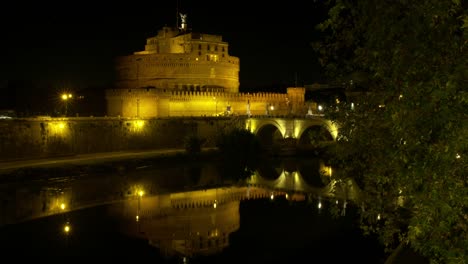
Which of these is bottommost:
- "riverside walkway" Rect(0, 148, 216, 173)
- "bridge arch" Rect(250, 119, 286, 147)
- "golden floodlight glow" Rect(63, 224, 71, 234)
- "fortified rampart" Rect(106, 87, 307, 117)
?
"golden floodlight glow" Rect(63, 224, 71, 234)

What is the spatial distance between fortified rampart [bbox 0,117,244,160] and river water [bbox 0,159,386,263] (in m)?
3.05

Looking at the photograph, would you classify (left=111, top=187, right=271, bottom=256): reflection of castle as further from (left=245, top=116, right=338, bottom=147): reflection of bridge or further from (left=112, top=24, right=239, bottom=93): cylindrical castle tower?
(left=112, top=24, right=239, bottom=93): cylindrical castle tower

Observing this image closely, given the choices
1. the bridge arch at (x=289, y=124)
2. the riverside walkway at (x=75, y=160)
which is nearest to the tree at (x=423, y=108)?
the riverside walkway at (x=75, y=160)

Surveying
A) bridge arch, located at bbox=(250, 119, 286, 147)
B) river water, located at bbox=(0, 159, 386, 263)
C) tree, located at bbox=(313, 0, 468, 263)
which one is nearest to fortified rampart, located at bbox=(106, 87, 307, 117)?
bridge arch, located at bbox=(250, 119, 286, 147)

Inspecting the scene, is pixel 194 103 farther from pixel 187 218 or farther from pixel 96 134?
pixel 187 218

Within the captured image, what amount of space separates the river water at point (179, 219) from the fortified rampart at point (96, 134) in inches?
120

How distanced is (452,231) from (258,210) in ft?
32.0

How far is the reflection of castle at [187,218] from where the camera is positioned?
9.91 m

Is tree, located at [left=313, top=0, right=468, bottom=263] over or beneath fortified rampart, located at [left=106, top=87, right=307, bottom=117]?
beneath

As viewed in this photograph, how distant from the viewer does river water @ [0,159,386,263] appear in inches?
360

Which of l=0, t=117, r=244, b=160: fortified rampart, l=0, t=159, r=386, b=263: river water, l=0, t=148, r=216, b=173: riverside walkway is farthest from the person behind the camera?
l=0, t=117, r=244, b=160: fortified rampart

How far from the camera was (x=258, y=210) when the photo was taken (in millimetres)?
13031

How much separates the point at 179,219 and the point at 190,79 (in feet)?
68.9

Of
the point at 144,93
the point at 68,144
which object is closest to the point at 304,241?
the point at 68,144
